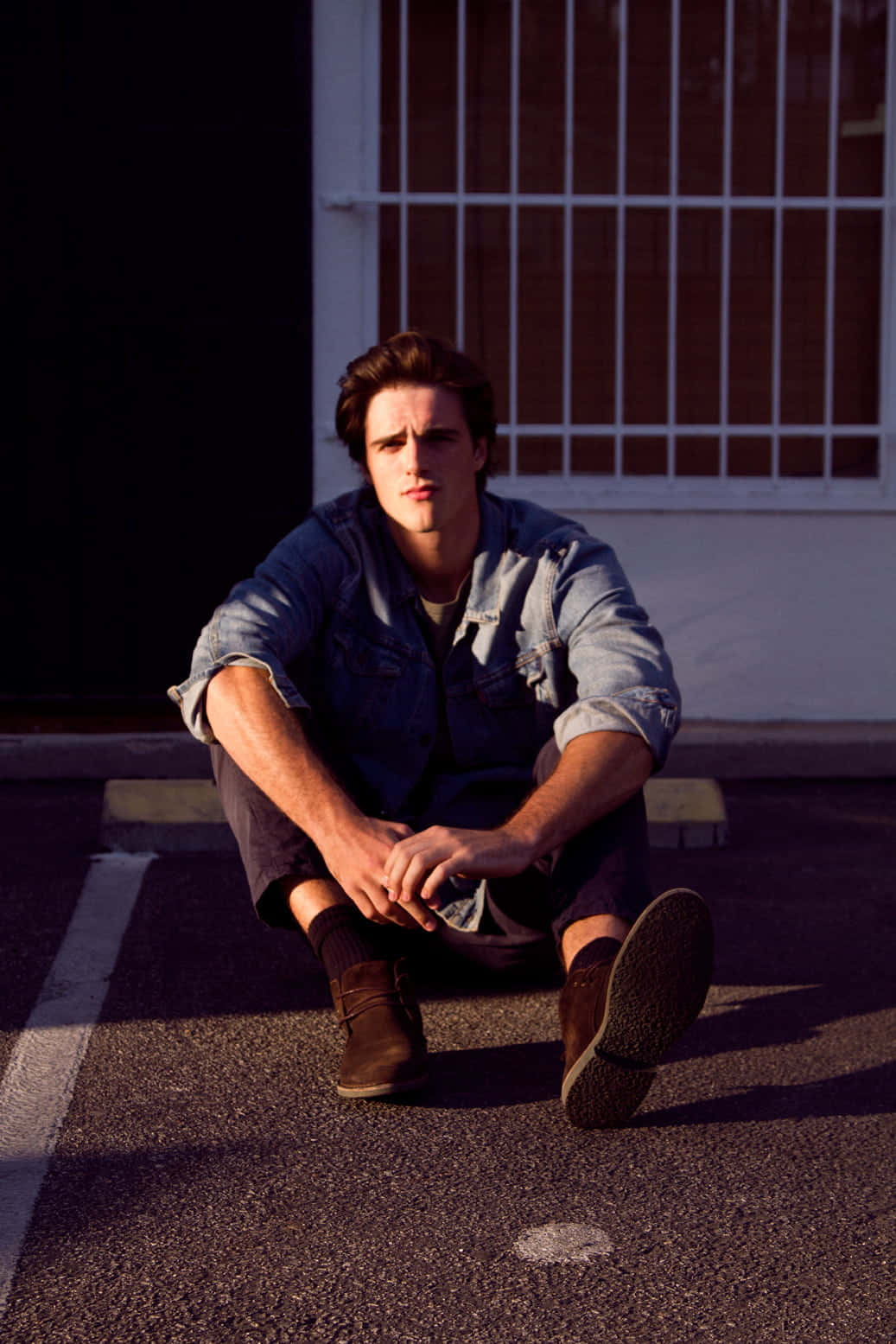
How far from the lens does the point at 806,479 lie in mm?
6375

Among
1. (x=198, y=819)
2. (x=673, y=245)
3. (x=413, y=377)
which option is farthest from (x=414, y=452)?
(x=673, y=245)

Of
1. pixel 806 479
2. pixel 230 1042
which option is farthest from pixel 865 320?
pixel 230 1042

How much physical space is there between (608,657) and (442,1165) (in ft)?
3.25

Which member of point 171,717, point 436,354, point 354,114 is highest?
point 354,114

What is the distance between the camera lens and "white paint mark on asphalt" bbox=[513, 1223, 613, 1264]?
7.18ft

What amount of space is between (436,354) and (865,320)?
363cm

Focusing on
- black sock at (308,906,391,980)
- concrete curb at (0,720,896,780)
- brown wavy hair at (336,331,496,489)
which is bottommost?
concrete curb at (0,720,896,780)

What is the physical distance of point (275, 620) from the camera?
3.11 meters

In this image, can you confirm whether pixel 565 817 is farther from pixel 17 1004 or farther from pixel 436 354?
pixel 17 1004

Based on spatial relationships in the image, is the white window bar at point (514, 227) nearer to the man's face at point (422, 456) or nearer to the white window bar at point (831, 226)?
the white window bar at point (831, 226)

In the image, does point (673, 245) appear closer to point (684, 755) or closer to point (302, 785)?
point (684, 755)

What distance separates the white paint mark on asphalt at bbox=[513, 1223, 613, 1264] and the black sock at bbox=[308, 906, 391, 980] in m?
0.71

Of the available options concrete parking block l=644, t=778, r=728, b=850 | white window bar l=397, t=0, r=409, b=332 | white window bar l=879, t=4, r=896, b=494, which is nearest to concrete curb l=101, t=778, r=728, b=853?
concrete parking block l=644, t=778, r=728, b=850

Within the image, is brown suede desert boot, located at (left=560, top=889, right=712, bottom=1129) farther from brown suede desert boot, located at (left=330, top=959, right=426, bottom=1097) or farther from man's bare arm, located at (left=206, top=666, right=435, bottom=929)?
man's bare arm, located at (left=206, top=666, right=435, bottom=929)
